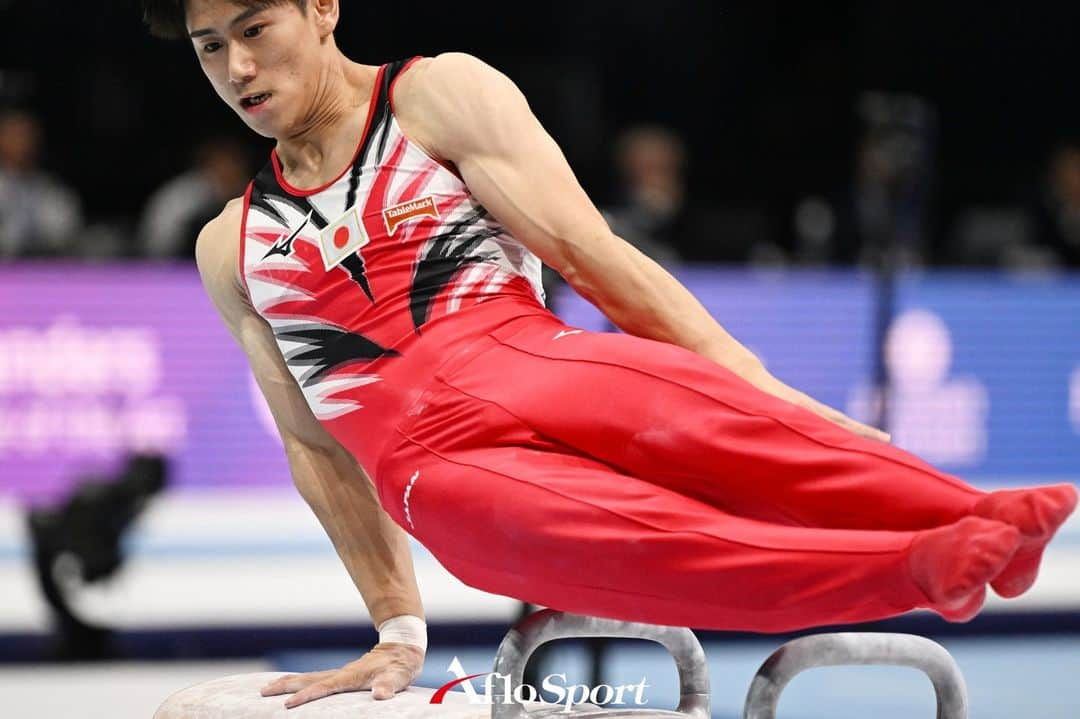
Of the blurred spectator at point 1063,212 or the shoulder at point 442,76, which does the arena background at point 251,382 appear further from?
the shoulder at point 442,76

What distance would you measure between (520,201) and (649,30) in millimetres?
7131

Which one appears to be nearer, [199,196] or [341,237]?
[341,237]

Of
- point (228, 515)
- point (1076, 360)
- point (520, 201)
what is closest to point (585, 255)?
point (520, 201)

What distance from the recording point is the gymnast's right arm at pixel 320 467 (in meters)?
2.99

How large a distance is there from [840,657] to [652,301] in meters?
0.73

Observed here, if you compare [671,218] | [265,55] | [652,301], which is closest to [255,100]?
[265,55]

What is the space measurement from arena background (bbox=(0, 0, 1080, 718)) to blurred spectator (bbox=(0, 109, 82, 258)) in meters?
0.02

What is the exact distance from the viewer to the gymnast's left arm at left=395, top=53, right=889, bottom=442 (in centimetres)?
268

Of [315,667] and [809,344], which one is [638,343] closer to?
[315,667]

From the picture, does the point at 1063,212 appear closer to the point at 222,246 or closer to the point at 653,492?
the point at 222,246

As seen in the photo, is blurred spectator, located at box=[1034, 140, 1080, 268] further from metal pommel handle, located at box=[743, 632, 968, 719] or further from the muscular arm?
metal pommel handle, located at box=[743, 632, 968, 719]

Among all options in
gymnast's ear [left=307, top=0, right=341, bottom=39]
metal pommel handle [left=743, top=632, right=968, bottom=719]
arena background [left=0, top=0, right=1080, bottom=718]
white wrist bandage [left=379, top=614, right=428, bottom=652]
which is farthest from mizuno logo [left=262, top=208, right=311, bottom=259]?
arena background [left=0, top=0, right=1080, bottom=718]

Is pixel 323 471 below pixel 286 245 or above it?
below

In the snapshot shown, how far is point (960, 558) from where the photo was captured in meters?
2.09
